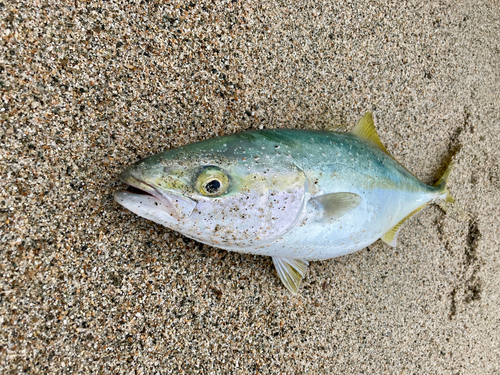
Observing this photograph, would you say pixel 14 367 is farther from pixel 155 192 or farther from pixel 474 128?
pixel 474 128

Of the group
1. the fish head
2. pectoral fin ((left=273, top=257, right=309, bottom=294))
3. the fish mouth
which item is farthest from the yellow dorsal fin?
the fish mouth

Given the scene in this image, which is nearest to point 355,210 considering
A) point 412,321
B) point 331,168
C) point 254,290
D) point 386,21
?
point 331,168

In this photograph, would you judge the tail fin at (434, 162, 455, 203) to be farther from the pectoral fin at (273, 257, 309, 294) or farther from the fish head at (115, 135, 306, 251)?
the fish head at (115, 135, 306, 251)

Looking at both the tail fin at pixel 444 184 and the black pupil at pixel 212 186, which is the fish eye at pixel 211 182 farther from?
the tail fin at pixel 444 184

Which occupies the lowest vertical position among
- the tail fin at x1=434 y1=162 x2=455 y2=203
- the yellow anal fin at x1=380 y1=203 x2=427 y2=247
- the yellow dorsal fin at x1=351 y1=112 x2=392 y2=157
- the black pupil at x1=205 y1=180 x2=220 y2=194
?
the yellow anal fin at x1=380 y1=203 x2=427 y2=247

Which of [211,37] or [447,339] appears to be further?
[447,339]
